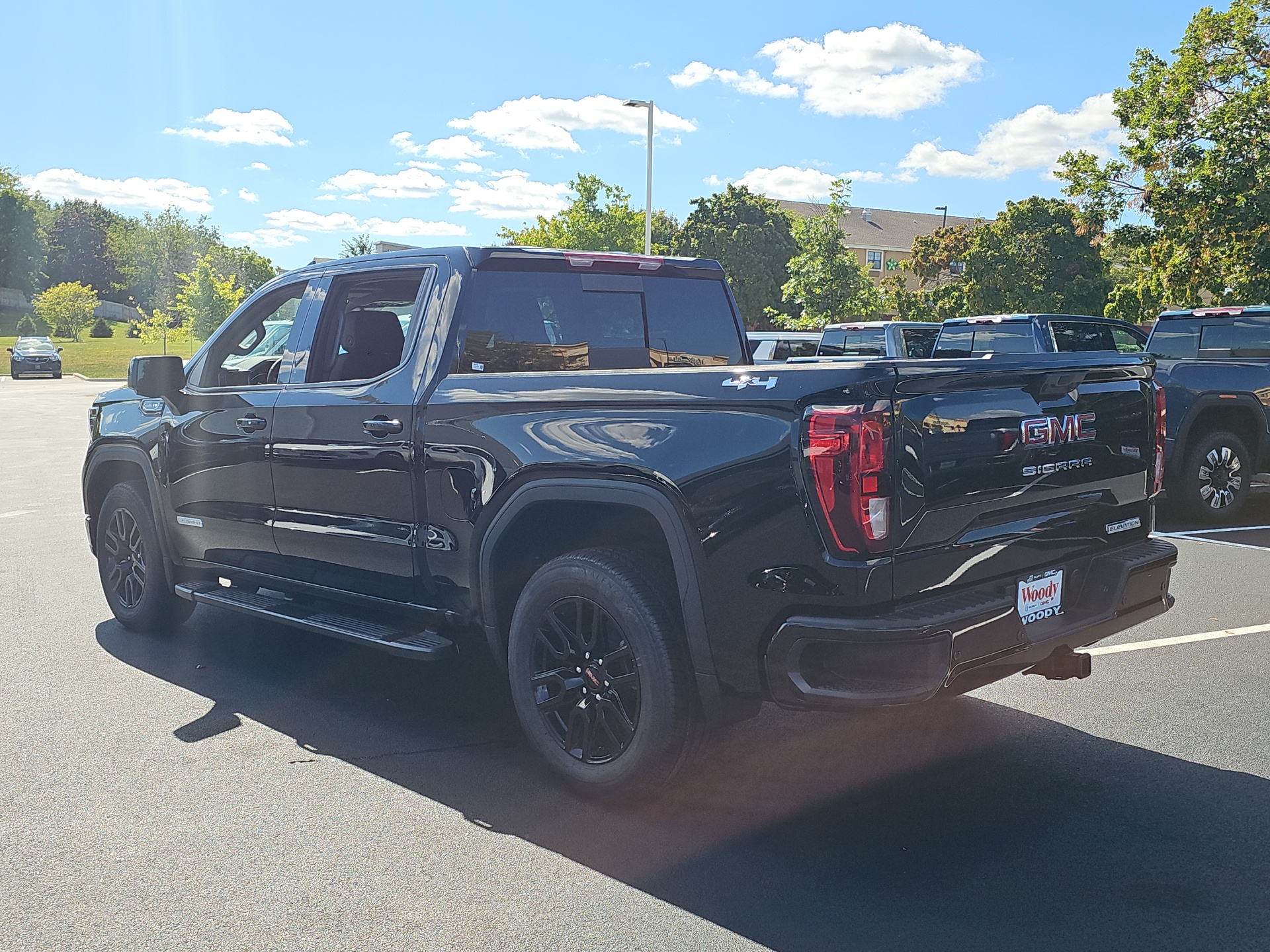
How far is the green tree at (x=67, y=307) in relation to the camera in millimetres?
73688

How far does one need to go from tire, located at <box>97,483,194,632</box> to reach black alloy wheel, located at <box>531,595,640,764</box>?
298 centimetres

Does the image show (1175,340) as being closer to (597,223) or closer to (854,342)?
(854,342)

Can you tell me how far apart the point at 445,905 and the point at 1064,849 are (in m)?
1.90

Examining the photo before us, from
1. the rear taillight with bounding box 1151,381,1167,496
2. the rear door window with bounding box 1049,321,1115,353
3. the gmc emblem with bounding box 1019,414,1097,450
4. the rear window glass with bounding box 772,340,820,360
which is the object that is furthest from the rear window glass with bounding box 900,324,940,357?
the gmc emblem with bounding box 1019,414,1097,450

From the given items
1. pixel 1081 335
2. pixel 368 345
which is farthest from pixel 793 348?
pixel 368 345

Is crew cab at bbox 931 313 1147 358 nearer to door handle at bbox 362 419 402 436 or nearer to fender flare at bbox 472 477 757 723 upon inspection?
door handle at bbox 362 419 402 436

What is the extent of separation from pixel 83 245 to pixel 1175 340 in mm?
119193

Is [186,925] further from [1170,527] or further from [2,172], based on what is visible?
[2,172]

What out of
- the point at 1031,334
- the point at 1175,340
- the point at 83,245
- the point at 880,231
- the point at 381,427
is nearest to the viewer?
the point at 381,427

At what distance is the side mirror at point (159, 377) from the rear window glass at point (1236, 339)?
903cm

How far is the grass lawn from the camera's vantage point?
51494mm

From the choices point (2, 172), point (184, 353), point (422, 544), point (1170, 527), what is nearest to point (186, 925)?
point (422, 544)

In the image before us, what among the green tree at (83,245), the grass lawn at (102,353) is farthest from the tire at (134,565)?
the green tree at (83,245)

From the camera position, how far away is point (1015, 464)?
3.73 meters
